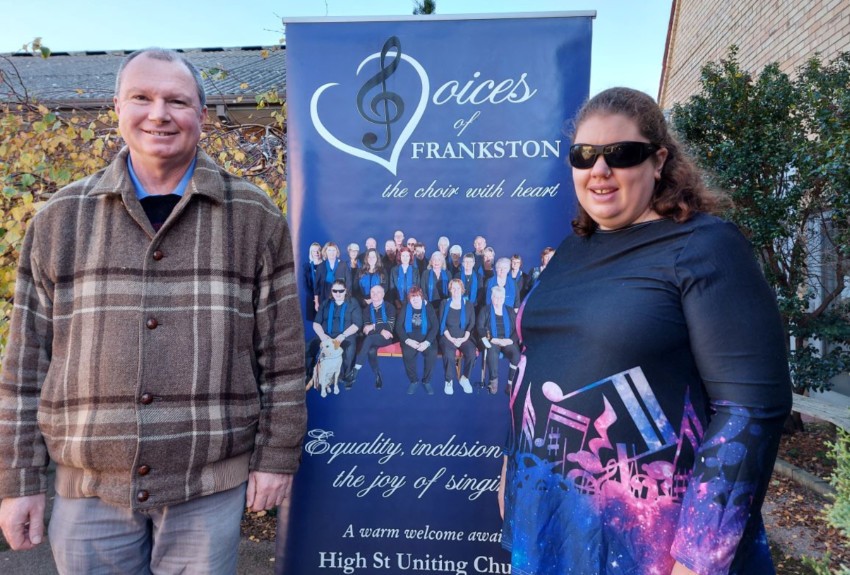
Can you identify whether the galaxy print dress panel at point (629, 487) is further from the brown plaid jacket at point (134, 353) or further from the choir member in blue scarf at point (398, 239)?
the choir member in blue scarf at point (398, 239)

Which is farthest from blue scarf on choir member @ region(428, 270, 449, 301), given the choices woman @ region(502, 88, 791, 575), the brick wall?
the brick wall

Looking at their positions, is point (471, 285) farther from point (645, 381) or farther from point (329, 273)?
point (645, 381)

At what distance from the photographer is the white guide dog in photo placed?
7.47 ft

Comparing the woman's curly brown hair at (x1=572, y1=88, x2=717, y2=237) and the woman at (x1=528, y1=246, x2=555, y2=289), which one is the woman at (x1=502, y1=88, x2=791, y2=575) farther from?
the woman at (x1=528, y1=246, x2=555, y2=289)

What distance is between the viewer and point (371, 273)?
2.26m

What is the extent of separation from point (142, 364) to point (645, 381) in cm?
126

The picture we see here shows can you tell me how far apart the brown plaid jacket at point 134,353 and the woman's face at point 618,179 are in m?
0.95

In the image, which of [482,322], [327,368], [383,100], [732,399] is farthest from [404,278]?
[732,399]

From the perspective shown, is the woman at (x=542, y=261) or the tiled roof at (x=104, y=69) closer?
the woman at (x=542, y=261)

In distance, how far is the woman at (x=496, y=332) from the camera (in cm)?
225

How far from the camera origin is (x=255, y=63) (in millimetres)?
11430

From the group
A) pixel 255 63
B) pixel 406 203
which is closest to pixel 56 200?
pixel 406 203

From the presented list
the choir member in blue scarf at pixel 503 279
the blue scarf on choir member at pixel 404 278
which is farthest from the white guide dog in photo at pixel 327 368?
the choir member in blue scarf at pixel 503 279

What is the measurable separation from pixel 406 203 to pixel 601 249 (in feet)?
3.27
